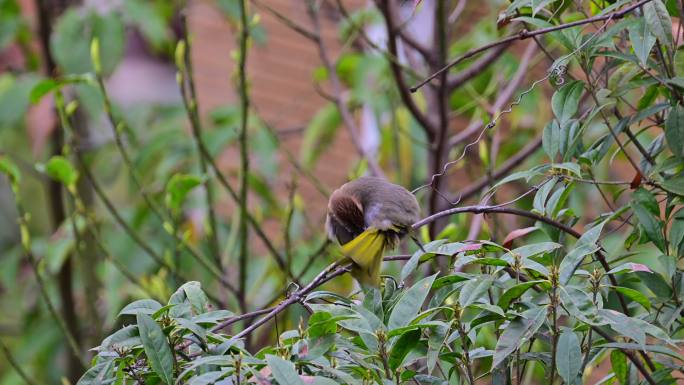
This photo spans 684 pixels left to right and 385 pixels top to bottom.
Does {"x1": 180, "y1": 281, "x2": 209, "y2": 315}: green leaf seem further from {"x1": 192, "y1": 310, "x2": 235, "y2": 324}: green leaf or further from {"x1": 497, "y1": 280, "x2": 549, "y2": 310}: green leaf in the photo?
{"x1": 497, "y1": 280, "x2": 549, "y2": 310}: green leaf

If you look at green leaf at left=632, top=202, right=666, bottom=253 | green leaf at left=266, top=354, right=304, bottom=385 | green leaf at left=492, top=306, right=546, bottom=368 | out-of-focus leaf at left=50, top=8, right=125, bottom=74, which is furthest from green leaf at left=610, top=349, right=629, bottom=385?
out-of-focus leaf at left=50, top=8, right=125, bottom=74

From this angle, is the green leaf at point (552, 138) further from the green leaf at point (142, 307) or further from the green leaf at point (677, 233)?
the green leaf at point (142, 307)

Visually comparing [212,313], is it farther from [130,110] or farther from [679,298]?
[130,110]

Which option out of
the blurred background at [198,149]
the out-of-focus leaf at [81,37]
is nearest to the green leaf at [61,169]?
the blurred background at [198,149]

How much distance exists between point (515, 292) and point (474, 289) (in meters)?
0.06

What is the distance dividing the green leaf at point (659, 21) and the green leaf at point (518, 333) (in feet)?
1.59

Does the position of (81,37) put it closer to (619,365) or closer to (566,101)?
(566,101)

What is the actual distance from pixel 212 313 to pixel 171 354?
0.08m

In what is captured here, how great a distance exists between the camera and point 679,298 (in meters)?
1.50

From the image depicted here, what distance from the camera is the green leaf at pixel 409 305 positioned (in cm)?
130

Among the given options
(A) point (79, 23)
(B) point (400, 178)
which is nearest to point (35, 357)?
(A) point (79, 23)

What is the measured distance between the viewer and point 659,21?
146 centimetres

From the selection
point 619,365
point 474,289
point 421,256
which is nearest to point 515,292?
point 474,289

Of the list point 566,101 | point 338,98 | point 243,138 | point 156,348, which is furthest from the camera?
point 338,98
